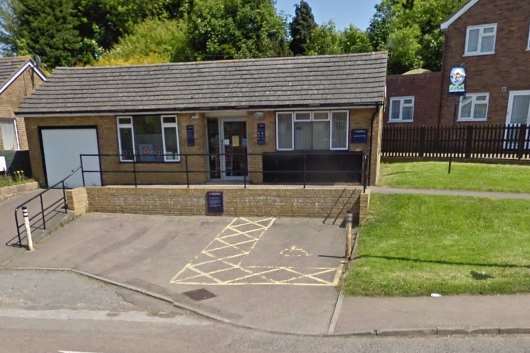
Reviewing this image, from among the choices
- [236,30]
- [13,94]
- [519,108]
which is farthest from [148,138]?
[519,108]

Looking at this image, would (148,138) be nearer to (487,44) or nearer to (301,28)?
(487,44)

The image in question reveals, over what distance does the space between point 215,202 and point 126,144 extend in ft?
15.3

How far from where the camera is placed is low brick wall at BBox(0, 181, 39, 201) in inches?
502

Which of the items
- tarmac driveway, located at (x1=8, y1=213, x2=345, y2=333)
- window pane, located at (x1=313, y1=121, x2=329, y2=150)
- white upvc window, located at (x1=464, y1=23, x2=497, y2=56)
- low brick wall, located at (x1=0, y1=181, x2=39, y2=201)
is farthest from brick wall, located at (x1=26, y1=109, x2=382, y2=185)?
white upvc window, located at (x1=464, y1=23, x2=497, y2=56)

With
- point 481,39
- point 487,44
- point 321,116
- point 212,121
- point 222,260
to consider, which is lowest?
point 222,260

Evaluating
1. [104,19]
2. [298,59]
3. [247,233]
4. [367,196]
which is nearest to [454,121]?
[298,59]

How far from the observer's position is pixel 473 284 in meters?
5.88

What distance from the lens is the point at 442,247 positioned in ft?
24.7

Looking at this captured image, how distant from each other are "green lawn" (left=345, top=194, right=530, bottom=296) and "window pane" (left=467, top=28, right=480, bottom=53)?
11.6m

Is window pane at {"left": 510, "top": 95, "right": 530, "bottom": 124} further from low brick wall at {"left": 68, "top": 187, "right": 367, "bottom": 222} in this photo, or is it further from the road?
the road

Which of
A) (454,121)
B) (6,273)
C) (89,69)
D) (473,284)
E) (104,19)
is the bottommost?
(6,273)

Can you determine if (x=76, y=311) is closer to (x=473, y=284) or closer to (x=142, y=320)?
(x=142, y=320)

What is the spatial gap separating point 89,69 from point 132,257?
32.9 feet

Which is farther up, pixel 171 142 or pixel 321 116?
pixel 321 116
